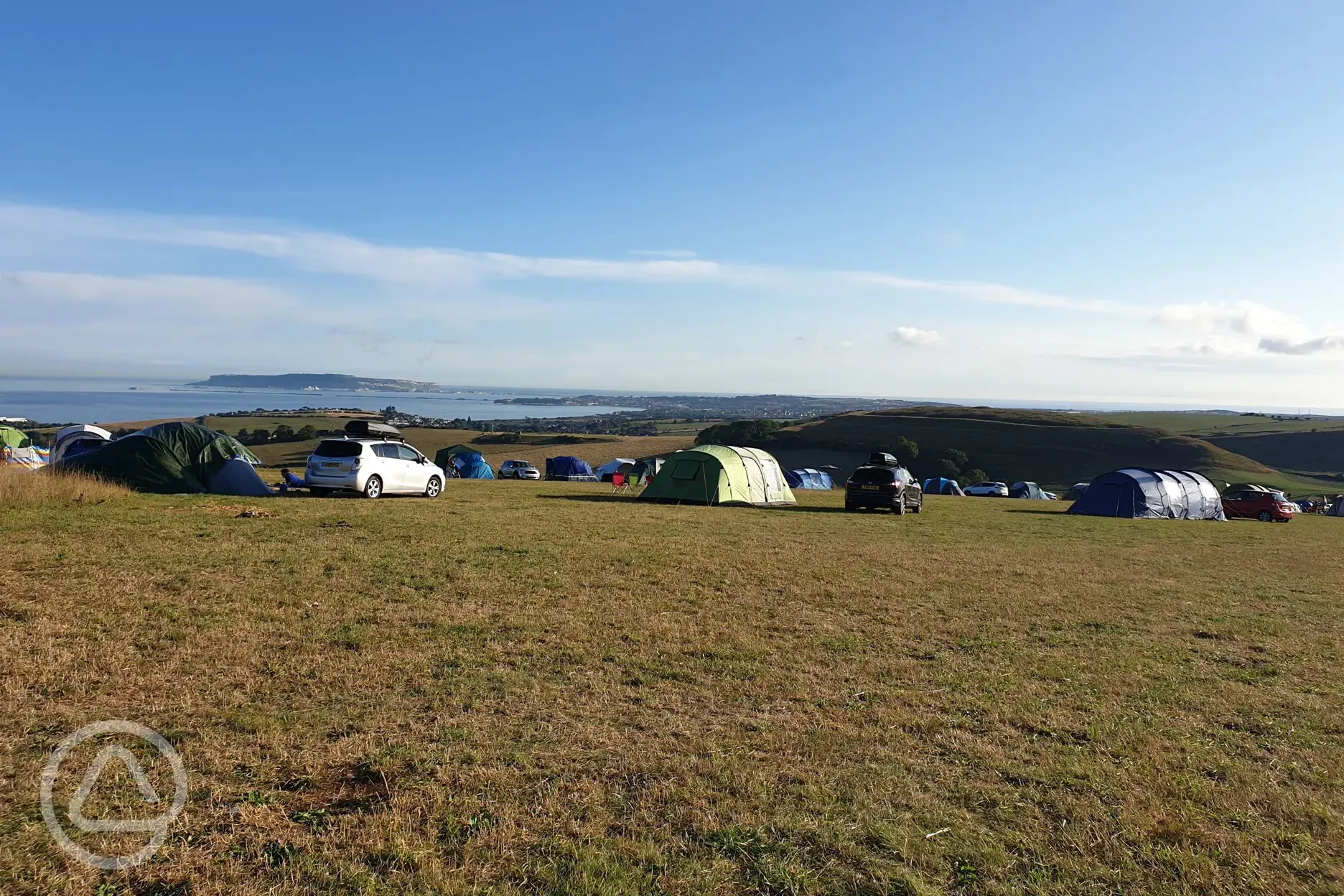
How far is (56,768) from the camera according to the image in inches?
181

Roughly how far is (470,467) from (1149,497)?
3193cm

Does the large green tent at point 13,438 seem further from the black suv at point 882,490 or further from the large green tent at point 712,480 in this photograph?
the black suv at point 882,490

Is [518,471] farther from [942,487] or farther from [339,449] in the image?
[942,487]

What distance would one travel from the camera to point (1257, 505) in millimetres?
32719

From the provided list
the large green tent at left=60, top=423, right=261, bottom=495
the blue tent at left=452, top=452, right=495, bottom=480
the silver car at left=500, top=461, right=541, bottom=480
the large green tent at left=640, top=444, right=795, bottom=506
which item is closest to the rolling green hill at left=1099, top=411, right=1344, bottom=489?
the silver car at left=500, top=461, right=541, bottom=480

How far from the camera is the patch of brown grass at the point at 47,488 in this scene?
1477cm

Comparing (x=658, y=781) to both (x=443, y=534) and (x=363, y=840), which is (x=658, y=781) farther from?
(x=443, y=534)

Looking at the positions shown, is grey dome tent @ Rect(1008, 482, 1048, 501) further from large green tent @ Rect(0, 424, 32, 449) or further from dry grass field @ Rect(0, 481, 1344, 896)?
large green tent @ Rect(0, 424, 32, 449)

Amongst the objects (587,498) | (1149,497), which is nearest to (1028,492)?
(1149,497)

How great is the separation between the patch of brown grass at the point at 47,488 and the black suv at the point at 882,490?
66.1 feet

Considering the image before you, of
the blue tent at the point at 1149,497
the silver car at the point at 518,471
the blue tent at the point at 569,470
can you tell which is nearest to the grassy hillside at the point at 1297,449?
the blue tent at the point at 1149,497

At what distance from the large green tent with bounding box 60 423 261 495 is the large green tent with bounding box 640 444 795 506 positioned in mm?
12007

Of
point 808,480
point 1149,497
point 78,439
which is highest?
point 78,439

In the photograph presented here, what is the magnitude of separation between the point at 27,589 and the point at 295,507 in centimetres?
958
